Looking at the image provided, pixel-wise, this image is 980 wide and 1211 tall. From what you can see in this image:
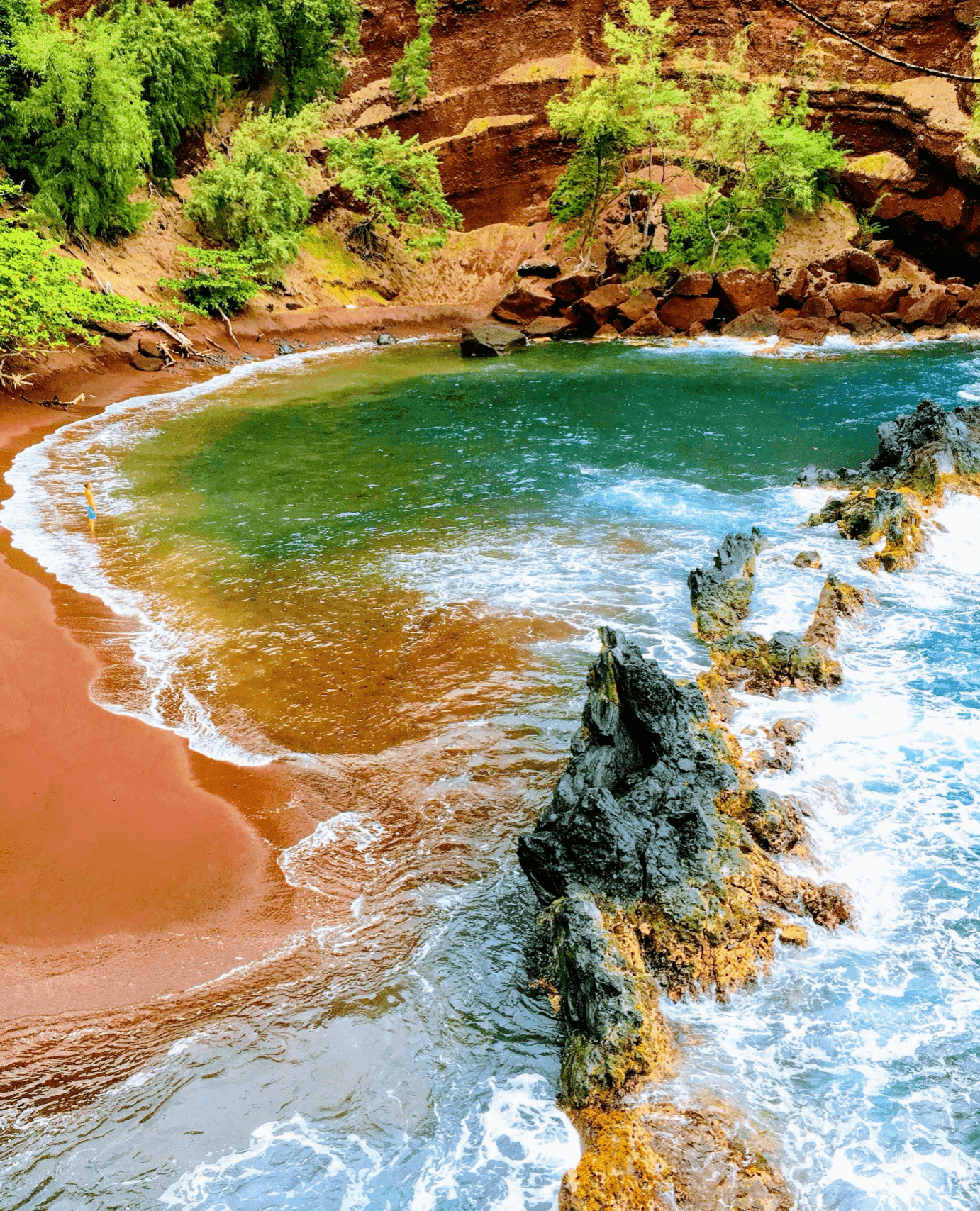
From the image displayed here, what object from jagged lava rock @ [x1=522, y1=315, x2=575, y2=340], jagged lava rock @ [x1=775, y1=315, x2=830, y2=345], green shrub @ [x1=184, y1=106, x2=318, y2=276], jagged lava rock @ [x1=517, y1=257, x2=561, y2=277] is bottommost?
jagged lava rock @ [x1=775, y1=315, x2=830, y2=345]

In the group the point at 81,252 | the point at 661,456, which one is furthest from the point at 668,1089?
the point at 81,252

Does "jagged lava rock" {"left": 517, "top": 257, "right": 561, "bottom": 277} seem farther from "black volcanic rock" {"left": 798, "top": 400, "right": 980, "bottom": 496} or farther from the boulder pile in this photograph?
"black volcanic rock" {"left": 798, "top": 400, "right": 980, "bottom": 496}

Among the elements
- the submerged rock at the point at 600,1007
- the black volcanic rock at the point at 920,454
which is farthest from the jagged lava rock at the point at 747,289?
the submerged rock at the point at 600,1007

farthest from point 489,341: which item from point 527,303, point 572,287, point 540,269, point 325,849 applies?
point 325,849

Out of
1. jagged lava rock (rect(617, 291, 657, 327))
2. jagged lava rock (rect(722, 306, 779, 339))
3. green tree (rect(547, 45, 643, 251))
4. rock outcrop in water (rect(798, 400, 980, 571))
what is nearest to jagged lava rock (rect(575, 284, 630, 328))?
jagged lava rock (rect(617, 291, 657, 327))

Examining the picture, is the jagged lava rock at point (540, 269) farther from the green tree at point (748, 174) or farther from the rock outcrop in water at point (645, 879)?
the rock outcrop in water at point (645, 879)

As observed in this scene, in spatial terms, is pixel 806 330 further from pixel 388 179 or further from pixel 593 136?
pixel 388 179
